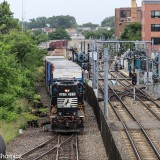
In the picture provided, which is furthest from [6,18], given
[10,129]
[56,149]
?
[56,149]

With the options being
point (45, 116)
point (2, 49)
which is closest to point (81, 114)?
point (45, 116)

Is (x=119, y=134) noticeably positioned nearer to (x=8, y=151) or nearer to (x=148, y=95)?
(x=8, y=151)

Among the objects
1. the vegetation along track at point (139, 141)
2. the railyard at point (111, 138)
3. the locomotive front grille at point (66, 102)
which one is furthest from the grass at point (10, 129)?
the vegetation along track at point (139, 141)

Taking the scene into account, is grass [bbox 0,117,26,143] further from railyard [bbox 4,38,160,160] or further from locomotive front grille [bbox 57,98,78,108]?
locomotive front grille [bbox 57,98,78,108]

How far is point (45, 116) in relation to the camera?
3394 centimetres

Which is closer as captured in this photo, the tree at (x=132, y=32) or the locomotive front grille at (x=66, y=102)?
the locomotive front grille at (x=66, y=102)

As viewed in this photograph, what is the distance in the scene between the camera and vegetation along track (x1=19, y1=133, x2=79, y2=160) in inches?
869

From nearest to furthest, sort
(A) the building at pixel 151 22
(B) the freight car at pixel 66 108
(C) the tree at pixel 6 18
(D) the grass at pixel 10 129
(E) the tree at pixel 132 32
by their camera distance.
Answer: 1. (D) the grass at pixel 10 129
2. (B) the freight car at pixel 66 108
3. (C) the tree at pixel 6 18
4. (A) the building at pixel 151 22
5. (E) the tree at pixel 132 32

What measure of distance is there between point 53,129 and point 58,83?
281cm

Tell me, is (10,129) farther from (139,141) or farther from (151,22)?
(151,22)

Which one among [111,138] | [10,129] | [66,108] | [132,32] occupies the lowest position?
[10,129]

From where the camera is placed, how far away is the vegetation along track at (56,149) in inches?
869

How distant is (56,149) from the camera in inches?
938

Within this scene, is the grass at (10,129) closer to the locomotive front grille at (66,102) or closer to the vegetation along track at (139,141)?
the locomotive front grille at (66,102)
